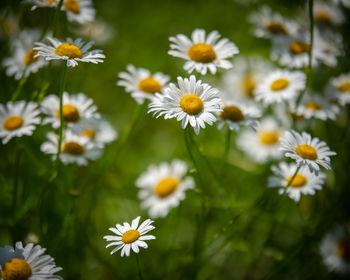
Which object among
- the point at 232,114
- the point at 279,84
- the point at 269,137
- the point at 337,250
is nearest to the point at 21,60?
the point at 232,114

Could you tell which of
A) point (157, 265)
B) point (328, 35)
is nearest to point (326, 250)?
point (157, 265)

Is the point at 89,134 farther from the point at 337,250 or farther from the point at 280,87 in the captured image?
the point at 337,250

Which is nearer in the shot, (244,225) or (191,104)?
(191,104)

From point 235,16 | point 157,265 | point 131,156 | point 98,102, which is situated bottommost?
point 157,265

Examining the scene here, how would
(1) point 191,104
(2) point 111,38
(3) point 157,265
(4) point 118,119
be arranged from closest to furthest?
(1) point 191,104, (3) point 157,265, (4) point 118,119, (2) point 111,38

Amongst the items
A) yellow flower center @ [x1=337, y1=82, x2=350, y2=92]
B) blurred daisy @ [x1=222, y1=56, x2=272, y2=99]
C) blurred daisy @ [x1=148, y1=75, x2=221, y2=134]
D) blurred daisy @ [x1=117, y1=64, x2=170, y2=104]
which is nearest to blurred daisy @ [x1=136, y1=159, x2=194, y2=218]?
blurred daisy @ [x1=117, y1=64, x2=170, y2=104]

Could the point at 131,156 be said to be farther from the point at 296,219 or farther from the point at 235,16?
the point at 235,16

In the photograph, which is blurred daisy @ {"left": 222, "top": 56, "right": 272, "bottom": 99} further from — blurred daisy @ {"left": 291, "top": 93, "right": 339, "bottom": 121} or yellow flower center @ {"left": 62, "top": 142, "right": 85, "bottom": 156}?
yellow flower center @ {"left": 62, "top": 142, "right": 85, "bottom": 156}
